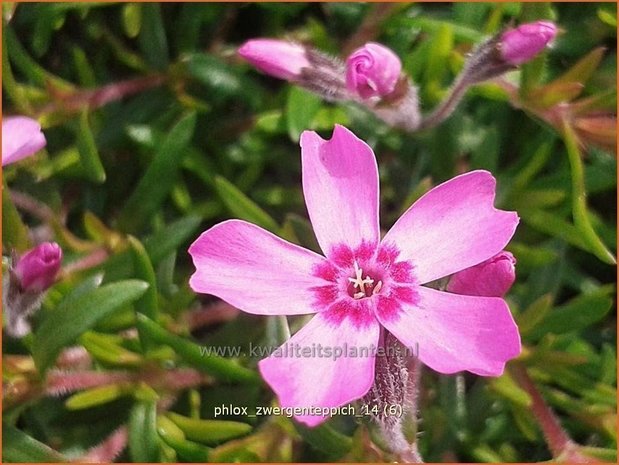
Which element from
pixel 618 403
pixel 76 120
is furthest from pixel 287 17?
pixel 618 403

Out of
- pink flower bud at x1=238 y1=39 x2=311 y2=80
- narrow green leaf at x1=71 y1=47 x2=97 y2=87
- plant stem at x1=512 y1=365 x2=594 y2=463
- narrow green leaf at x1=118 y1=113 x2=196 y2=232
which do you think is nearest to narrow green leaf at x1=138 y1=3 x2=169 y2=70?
narrow green leaf at x1=71 y1=47 x2=97 y2=87

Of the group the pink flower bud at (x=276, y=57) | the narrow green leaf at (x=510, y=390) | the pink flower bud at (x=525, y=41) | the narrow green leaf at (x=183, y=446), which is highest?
the pink flower bud at (x=525, y=41)

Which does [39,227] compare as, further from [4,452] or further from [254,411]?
[254,411]

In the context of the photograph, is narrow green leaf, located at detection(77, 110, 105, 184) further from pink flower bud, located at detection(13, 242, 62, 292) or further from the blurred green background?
pink flower bud, located at detection(13, 242, 62, 292)

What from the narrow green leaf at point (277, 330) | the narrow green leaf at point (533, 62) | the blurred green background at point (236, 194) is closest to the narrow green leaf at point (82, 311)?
the blurred green background at point (236, 194)

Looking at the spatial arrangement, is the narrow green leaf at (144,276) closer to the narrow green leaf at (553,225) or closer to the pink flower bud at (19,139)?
the pink flower bud at (19,139)

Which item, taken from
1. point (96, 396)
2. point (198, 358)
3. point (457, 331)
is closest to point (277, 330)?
point (198, 358)

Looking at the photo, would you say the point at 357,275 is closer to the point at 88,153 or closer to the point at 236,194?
the point at 236,194
